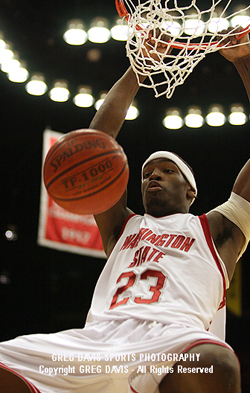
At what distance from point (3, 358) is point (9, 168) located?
530 centimetres

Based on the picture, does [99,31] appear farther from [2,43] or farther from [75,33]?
[2,43]

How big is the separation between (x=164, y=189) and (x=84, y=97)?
11.3 ft

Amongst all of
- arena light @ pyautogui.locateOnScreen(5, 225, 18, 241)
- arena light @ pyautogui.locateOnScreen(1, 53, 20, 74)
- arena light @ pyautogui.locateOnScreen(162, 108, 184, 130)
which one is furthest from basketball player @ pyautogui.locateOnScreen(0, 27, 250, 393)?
arena light @ pyautogui.locateOnScreen(5, 225, 18, 241)

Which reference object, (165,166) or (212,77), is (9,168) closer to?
(212,77)

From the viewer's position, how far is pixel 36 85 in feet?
18.0

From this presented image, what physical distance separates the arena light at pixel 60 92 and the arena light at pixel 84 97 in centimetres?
13

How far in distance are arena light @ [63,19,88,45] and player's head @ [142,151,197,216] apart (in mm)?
2536

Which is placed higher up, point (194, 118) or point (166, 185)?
point (194, 118)

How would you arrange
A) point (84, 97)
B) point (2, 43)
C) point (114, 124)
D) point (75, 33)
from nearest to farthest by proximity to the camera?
point (114, 124) < point (75, 33) < point (2, 43) < point (84, 97)

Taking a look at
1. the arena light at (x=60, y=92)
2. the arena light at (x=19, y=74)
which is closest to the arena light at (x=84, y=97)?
the arena light at (x=60, y=92)

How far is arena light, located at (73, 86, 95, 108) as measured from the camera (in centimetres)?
568

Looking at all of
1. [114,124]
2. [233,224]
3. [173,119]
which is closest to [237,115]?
[173,119]

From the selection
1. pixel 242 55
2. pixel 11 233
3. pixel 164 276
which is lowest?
pixel 164 276

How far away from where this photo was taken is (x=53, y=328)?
707 centimetres
